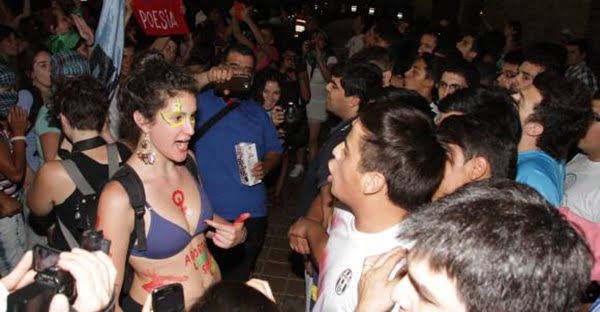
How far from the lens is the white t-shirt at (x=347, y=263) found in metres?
2.13

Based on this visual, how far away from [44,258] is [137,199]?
1.23 m

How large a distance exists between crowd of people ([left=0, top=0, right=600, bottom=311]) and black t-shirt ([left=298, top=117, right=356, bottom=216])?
0.7 inches

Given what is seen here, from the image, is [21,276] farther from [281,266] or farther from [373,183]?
[281,266]

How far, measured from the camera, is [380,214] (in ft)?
7.36

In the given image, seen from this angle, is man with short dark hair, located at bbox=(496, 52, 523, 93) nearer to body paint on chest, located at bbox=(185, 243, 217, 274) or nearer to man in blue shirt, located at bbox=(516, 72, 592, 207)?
man in blue shirt, located at bbox=(516, 72, 592, 207)

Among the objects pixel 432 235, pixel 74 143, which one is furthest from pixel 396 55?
pixel 432 235

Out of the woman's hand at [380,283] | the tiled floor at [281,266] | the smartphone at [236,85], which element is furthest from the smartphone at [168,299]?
the tiled floor at [281,266]

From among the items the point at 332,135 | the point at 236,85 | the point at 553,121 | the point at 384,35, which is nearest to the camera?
the point at 553,121

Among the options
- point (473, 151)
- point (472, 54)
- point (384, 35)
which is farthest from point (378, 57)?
point (472, 54)

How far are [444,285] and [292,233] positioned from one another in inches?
73.8

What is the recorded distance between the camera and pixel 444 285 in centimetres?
132

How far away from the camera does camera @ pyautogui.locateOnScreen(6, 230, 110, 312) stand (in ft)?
3.61

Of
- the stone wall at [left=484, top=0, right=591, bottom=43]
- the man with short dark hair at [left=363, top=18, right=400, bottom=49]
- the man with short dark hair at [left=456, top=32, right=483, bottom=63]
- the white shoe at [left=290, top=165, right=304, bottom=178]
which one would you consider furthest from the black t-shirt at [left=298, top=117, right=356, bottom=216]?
the stone wall at [left=484, top=0, right=591, bottom=43]

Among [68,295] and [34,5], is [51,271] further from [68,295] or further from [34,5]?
[34,5]
